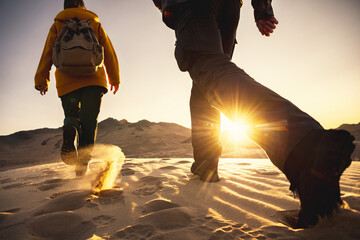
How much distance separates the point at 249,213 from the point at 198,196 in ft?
1.18

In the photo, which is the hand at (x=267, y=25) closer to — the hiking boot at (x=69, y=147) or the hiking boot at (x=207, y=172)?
the hiking boot at (x=207, y=172)

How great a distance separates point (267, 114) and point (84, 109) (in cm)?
193

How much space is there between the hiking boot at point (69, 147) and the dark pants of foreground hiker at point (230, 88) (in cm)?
134

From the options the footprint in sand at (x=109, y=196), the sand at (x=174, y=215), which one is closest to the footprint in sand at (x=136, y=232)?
the sand at (x=174, y=215)

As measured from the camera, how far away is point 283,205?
0.90m

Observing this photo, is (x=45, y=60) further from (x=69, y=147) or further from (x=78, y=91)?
(x=69, y=147)

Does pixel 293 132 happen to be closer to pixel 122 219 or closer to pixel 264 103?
pixel 264 103

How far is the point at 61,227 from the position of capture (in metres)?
0.78

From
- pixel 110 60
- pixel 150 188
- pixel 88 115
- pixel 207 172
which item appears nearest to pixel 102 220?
pixel 150 188

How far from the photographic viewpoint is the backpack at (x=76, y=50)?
1.79 m

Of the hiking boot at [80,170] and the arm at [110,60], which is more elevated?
→ the arm at [110,60]

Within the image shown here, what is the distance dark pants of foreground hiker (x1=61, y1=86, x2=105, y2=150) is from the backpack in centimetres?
22

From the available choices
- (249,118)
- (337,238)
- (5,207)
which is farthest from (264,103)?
(5,207)

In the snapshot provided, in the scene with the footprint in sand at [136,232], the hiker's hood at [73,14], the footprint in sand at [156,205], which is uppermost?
the hiker's hood at [73,14]
